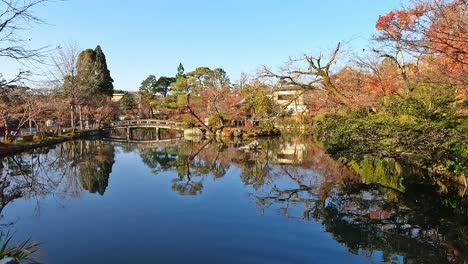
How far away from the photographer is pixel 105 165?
15875 millimetres

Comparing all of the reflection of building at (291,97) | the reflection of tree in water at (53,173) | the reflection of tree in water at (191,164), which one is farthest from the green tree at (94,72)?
the reflection of building at (291,97)

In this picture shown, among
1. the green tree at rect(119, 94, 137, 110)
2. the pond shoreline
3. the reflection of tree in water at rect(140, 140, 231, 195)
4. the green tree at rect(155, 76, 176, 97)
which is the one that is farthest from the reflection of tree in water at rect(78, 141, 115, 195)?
the green tree at rect(155, 76, 176, 97)

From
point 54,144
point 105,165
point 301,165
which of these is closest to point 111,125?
point 54,144

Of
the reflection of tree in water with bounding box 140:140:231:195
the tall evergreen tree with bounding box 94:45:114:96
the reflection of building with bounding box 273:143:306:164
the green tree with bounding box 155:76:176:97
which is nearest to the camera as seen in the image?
the reflection of tree in water with bounding box 140:140:231:195

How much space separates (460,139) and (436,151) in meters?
0.87

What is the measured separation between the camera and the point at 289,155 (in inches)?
717

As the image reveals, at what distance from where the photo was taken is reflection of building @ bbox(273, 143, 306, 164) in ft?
53.0

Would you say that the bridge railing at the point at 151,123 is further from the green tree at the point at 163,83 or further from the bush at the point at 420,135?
the bush at the point at 420,135

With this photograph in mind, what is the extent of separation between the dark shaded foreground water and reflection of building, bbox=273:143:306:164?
174 cm

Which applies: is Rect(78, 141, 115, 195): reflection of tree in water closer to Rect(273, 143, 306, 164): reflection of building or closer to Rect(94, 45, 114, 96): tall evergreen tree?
Rect(273, 143, 306, 164): reflection of building

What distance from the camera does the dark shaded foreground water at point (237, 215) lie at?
5.85 meters

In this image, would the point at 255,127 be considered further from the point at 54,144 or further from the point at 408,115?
the point at 408,115

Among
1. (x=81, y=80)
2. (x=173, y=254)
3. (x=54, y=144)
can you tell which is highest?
(x=81, y=80)

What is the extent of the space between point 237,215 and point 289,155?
10672 millimetres
